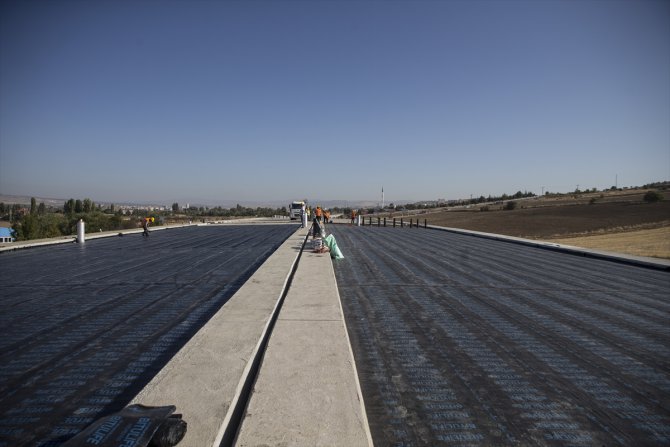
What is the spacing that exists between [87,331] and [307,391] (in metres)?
3.49

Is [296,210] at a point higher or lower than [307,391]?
higher

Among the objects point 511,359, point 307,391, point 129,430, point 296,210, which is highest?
point 296,210

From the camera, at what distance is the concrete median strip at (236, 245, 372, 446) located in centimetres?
257

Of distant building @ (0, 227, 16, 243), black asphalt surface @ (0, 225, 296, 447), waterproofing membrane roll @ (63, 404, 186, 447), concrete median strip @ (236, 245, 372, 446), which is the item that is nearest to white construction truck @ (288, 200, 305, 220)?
distant building @ (0, 227, 16, 243)

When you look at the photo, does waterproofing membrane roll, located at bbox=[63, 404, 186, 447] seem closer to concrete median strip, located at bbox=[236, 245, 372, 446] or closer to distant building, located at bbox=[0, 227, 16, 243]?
concrete median strip, located at bbox=[236, 245, 372, 446]

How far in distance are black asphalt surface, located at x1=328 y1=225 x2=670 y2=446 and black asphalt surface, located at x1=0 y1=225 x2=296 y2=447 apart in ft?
7.47

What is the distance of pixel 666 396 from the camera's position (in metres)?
3.37

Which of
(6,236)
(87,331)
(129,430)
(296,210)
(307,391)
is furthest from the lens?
(296,210)

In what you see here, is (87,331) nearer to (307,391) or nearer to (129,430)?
(129,430)

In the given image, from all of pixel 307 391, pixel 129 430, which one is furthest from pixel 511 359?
pixel 129 430

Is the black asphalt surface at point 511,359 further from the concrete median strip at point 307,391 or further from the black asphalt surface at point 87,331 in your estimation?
the black asphalt surface at point 87,331

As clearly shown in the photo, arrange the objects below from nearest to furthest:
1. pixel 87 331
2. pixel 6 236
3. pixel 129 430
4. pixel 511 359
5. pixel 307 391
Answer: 1. pixel 129 430
2. pixel 307 391
3. pixel 511 359
4. pixel 87 331
5. pixel 6 236

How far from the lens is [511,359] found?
4113 mm

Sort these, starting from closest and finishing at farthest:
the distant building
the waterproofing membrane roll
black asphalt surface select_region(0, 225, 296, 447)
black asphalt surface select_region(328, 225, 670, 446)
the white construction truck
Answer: the waterproofing membrane roll
black asphalt surface select_region(328, 225, 670, 446)
black asphalt surface select_region(0, 225, 296, 447)
the distant building
the white construction truck
